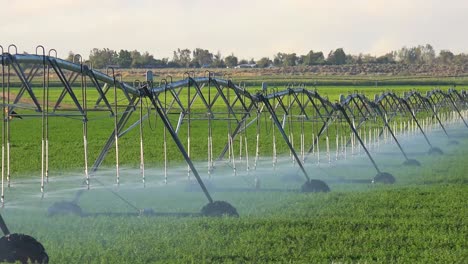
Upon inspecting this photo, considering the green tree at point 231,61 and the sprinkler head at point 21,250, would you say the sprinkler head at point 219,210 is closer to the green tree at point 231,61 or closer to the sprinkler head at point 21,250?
the sprinkler head at point 21,250

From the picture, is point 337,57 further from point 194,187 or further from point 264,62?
point 194,187

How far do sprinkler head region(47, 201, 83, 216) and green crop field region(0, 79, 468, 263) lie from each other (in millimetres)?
164

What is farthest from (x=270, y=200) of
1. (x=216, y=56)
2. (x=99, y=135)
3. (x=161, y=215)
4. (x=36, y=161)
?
(x=216, y=56)

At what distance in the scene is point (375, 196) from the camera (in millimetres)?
17250

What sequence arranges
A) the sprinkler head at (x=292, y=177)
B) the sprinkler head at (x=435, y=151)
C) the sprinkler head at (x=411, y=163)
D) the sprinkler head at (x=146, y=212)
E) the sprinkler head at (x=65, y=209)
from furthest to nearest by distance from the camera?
the sprinkler head at (x=435, y=151)
the sprinkler head at (x=411, y=163)
the sprinkler head at (x=292, y=177)
the sprinkler head at (x=65, y=209)
the sprinkler head at (x=146, y=212)

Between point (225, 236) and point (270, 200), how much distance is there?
188 inches

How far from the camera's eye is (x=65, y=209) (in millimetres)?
14906

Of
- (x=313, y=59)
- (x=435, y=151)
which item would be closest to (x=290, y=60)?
(x=313, y=59)

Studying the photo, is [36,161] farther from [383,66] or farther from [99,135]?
[383,66]

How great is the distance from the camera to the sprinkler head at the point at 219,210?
576 inches

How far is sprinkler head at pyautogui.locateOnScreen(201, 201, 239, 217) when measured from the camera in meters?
14.6

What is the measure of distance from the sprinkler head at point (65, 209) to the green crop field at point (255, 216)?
0.16 meters

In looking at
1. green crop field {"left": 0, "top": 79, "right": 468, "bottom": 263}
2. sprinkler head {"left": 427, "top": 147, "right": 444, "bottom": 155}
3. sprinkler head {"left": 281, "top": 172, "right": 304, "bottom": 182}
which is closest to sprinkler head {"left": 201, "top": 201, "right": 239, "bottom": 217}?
green crop field {"left": 0, "top": 79, "right": 468, "bottom": 263}

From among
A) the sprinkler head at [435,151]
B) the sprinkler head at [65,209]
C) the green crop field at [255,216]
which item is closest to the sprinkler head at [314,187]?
the green crop field at [255,216]
